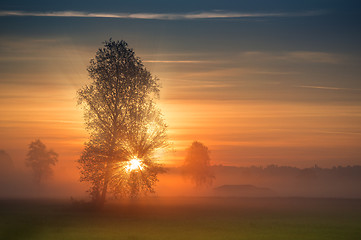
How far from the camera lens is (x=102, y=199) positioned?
6059cm

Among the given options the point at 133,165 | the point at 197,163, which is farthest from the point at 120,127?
the point at 197,163

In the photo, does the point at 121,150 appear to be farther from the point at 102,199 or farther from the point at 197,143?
the point at 197,143

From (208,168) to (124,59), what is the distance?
88.2 m

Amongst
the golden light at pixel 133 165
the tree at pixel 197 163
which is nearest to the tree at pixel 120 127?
the golden light at pixel 133 165

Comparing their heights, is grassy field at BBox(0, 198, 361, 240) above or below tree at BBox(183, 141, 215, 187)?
below

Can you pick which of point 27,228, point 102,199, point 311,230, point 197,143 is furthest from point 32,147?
point 311,230

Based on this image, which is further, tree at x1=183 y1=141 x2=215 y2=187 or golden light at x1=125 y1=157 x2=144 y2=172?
tree at x1=183 y1=141 x2=215 y2=187

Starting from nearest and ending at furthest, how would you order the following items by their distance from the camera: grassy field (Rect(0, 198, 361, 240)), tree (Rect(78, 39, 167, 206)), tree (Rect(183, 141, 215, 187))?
grassy field (Rect(0, 198, 361, 240))
tree (Rect(78, 39, 167, 206))
tree (Rect(183, 141, 215, 187))

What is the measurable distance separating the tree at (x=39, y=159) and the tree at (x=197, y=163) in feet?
138

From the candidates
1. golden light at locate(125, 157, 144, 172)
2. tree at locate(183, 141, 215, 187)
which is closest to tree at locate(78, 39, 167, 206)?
golden light at locate(125, 157, 144, 172)

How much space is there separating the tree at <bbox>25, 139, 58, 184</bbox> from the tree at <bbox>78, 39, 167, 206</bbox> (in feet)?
298

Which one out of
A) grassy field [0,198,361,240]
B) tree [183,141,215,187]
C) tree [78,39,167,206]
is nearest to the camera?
grassy field [0,198,361,240]

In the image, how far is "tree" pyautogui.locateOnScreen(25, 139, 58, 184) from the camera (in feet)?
479

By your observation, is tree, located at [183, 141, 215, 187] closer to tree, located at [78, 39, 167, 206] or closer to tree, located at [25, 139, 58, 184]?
tree, located at [25, 139, 58, 184]
